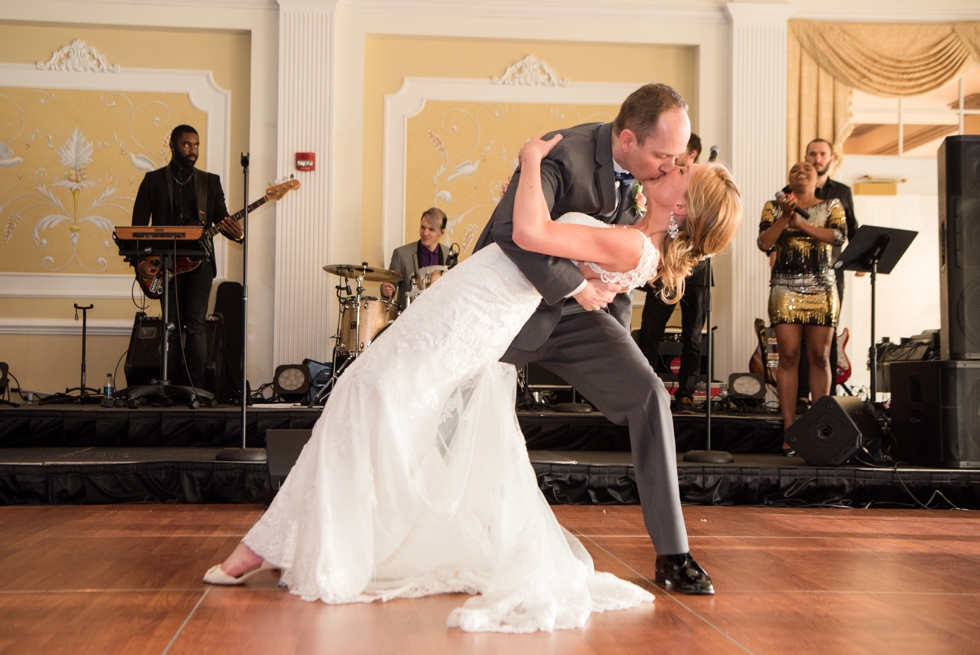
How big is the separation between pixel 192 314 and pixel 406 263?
177 centimetres

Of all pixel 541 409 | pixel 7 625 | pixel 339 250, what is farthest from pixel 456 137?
pixel 7 625

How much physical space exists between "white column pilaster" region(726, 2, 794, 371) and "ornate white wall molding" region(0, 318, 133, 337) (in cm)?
519

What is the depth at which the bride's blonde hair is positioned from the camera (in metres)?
2.22

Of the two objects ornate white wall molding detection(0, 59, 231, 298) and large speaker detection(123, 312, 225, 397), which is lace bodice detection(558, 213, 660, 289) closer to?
large speaker detection(123, 312, 225, 397)

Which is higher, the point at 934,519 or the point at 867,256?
the point at 867,256

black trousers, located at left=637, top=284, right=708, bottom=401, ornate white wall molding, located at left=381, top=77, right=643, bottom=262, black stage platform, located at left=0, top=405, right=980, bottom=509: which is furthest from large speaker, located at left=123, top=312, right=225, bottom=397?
black trousers, located at left=637, top=284, right=708, bottom=401

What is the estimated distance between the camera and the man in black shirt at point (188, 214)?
18.8 ft

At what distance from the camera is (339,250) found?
7441mm

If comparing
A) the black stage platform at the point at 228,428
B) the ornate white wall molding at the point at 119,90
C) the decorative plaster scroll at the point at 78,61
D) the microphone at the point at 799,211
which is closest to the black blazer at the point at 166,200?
the black stage platform at the point at 228,428

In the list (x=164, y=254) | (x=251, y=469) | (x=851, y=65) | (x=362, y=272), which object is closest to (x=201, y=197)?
(x=164, y=254)

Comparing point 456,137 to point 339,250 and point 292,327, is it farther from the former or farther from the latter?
point 292,327

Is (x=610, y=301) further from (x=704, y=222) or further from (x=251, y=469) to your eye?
(x=251, y=469)

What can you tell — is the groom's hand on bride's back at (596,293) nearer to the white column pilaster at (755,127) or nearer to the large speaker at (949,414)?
the large speaker at (949,414)

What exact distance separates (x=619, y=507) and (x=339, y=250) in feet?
13.3
